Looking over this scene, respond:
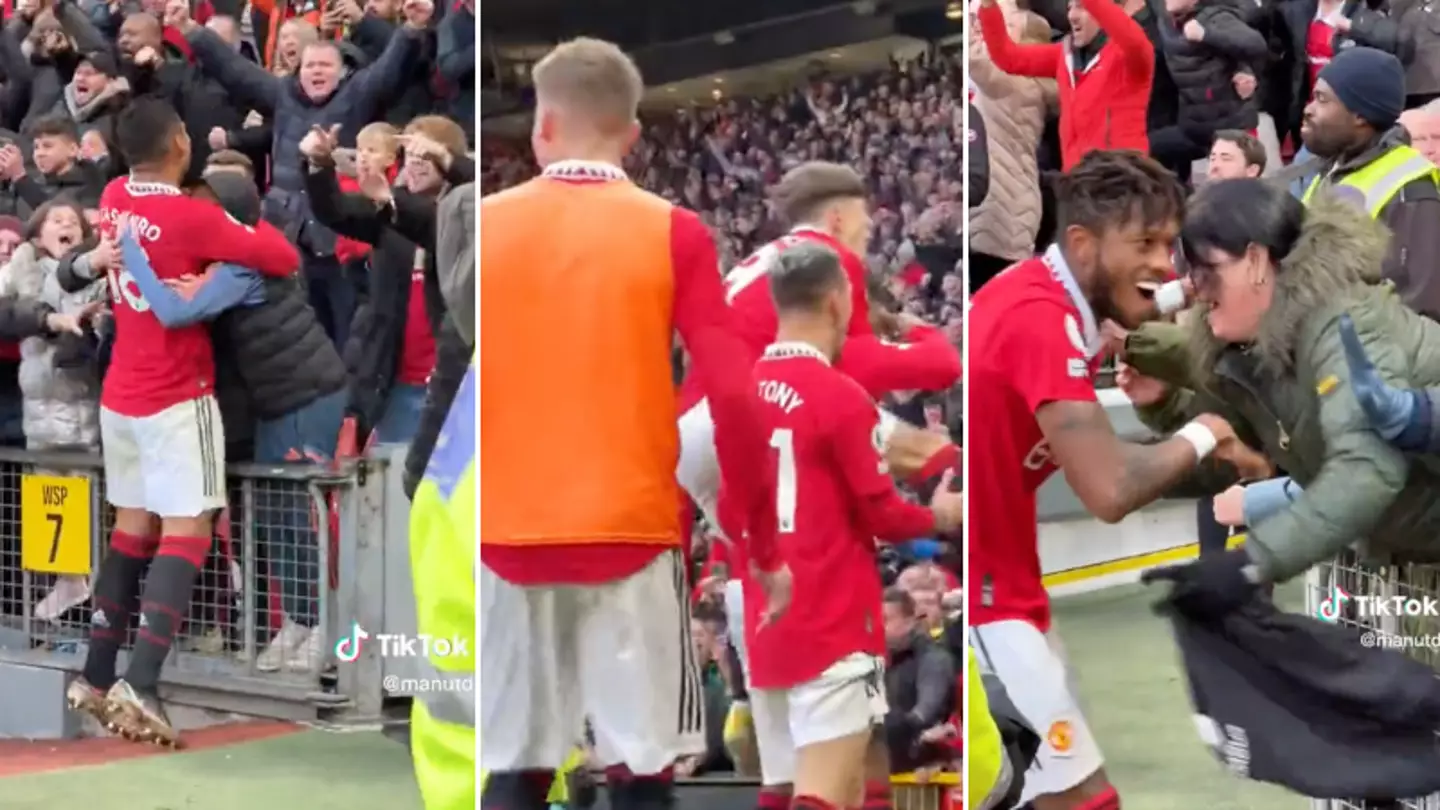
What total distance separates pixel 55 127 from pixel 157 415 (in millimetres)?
622

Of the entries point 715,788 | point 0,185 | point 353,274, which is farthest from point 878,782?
point 0,185

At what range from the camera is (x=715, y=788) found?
9.66ft

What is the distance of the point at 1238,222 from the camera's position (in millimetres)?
2879

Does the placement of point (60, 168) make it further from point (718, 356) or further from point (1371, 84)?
point (1371, 84)

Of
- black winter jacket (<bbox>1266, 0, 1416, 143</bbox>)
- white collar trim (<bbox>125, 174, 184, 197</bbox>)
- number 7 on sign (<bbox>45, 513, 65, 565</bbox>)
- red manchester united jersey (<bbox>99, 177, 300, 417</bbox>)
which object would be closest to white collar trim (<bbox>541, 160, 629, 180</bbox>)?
red manchester united jersey (<bbox>99, 177, 300, 417</bbox>)

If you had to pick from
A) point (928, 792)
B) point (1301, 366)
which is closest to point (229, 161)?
point (928, 792)

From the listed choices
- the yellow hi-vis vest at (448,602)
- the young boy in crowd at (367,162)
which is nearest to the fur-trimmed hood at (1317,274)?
the yellow hi-vis vest at (448,602)

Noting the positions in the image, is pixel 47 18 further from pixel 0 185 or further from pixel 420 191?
pixel 420 191

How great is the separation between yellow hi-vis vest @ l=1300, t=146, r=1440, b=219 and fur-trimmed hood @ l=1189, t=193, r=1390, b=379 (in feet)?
0.21

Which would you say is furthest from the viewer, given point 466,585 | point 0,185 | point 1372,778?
point 0,185

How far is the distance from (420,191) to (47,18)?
0.93 meters

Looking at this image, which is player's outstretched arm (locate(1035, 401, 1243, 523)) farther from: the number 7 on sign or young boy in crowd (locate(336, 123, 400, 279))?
the number 7 on sign

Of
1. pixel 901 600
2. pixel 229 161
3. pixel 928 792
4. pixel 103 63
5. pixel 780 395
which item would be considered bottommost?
pixel 928 792

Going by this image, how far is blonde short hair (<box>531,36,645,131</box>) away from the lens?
2.91m
